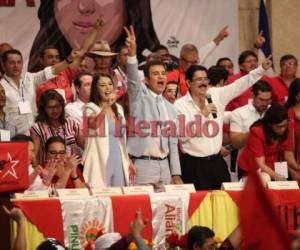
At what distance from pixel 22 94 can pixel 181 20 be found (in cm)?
368

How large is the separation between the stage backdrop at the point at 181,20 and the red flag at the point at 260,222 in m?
9.32

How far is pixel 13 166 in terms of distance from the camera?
7543 millimetres

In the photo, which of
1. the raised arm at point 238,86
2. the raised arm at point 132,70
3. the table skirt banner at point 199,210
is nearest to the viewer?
the table skirt banner at point 199,210

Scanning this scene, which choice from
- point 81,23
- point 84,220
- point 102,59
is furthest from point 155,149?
point 81,23

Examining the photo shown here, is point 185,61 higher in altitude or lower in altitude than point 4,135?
higher

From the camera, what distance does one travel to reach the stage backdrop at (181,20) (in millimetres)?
11969

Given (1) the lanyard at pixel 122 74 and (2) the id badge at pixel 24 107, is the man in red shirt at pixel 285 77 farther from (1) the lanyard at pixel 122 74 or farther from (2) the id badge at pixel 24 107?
(2) the id badge at pixel 24 107

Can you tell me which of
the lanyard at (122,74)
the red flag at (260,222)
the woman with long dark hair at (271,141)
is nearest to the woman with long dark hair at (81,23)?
the lanyard at (122,74)

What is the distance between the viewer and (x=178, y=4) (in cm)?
1285

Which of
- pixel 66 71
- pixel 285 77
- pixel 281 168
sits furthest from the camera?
pixel 285 77

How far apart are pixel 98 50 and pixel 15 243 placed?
153 inches

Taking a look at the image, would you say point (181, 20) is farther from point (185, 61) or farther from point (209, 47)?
point (185, 61)

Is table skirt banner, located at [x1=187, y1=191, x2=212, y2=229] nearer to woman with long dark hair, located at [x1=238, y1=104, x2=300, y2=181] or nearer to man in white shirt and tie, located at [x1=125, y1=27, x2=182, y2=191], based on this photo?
man in white shirt and tie, located at [x1=125, y1=27, x2=182, y2=191]

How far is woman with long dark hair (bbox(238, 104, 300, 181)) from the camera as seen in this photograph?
9.16 metres
